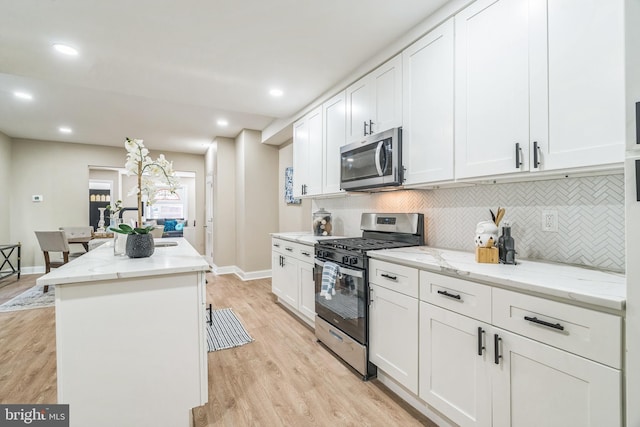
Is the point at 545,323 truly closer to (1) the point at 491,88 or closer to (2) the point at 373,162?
(1) the point at 491,88

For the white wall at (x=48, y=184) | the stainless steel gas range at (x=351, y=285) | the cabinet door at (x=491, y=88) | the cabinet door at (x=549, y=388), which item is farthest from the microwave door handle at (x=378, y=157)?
the white wall at (x=48, y=184)

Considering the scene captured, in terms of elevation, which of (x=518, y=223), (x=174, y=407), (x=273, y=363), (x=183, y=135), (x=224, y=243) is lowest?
(x=273, y=363)

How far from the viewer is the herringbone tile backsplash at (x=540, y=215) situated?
1442 millimetres

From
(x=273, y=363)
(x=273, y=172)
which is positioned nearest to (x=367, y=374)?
(x=273, y=363)

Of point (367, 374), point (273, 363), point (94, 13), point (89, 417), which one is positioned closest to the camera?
point (89, 417)

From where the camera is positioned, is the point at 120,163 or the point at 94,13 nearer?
the point at 94,13

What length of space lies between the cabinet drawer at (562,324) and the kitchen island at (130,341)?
1.51 meters

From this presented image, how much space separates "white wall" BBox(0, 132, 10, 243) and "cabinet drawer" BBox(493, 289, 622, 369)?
774 centimetres

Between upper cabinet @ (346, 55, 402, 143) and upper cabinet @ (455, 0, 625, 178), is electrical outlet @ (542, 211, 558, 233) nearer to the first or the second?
upper cabinet @ (455, 0, 625, 178)

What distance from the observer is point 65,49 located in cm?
235

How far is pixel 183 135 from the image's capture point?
5590mm

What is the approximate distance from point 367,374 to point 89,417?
5.33ft

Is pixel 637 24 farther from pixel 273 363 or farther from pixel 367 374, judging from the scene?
pixel 273 363

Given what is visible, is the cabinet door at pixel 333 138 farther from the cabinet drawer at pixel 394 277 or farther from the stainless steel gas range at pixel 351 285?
the cabinet drawer at pixel 394 277
